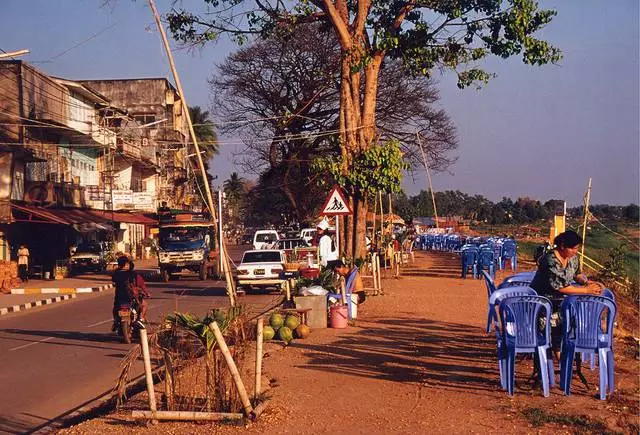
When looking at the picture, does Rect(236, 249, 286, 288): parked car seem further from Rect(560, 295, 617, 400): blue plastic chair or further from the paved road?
Rect(560, 295, 617, 400): blue plastic chair

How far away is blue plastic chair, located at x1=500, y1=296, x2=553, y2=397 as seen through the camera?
822 centimetres

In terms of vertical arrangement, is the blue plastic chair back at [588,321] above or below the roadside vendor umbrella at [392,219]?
below

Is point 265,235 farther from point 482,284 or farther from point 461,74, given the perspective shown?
point 461,74

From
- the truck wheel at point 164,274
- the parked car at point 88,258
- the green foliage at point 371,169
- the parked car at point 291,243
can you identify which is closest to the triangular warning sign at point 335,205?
the green foliage at point 371,169

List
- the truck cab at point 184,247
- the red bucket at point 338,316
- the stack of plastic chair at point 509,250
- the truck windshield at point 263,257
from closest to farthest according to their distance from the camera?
1. the red bucket at point 338,316
2. the truck windshield at point 263,257
3. the stack of plastic chair at point 509,250
4. the truck cab at point 184,247

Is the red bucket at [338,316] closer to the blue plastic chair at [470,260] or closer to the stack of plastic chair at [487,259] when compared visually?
the stack of plastic chair at [487,259]

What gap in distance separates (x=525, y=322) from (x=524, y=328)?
70mm

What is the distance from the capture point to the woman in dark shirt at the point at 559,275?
8555 mm

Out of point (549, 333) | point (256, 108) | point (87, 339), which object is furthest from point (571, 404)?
point (256, 108)

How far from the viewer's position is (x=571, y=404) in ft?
25.4

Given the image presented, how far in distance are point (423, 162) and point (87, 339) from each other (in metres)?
29.1

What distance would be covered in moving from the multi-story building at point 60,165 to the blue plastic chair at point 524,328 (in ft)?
88.1

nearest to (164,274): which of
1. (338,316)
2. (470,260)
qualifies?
(470,260)

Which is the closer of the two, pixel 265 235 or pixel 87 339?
pixel 87 339
